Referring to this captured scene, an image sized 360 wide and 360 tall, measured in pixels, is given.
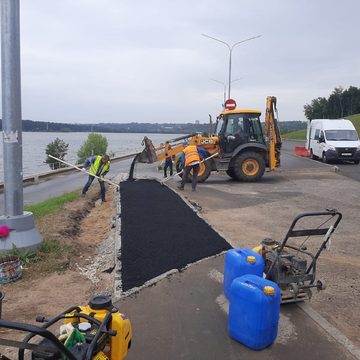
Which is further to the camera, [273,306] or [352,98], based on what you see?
[352,98]

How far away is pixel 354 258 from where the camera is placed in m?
7.61

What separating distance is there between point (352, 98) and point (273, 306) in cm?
12575

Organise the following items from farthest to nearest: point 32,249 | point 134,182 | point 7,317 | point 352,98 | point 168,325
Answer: point 352,98 → point 134,182 → point 32,249 → point 7,317 → point 168,325

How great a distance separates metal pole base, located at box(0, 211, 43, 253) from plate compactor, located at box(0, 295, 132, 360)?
3910mm

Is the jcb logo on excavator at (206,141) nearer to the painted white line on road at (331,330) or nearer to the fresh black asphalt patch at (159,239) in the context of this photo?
the fresh black asphalt patch at (159,239)

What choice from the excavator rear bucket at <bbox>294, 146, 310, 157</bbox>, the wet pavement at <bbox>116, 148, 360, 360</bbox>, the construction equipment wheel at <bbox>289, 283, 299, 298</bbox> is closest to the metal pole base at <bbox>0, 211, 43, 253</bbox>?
the wet pavement at <bbox>116, 148, 360, 360</bbox>

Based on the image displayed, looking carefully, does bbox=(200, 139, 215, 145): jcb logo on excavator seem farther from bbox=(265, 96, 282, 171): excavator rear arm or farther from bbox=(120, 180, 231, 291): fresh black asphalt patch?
bbox=(120, 180, 231, 291): fresh black asphalt patch

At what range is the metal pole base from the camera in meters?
6.79

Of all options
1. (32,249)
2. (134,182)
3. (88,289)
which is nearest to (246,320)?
(88,289)

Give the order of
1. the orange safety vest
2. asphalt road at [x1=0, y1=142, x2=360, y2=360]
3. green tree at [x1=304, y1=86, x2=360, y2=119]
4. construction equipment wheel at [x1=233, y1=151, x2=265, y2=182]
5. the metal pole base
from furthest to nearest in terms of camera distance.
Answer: green tree at [x1=304, y1=86, x2=360, y2=119]
construction equipment wheel at [x1=233, y1=151, x2=265, y2=182]
the orange safety vest
the metal pole base
asphalt road at [x1=0, y1=142, x2=360, y2=360]

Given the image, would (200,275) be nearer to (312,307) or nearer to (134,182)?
(312,307)

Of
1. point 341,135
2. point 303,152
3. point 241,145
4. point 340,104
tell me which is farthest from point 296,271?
point 340,104

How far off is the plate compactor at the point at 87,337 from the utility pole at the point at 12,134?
399cm

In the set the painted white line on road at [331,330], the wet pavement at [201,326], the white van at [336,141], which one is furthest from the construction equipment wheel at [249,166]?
the painted white line on road at [331,330]
